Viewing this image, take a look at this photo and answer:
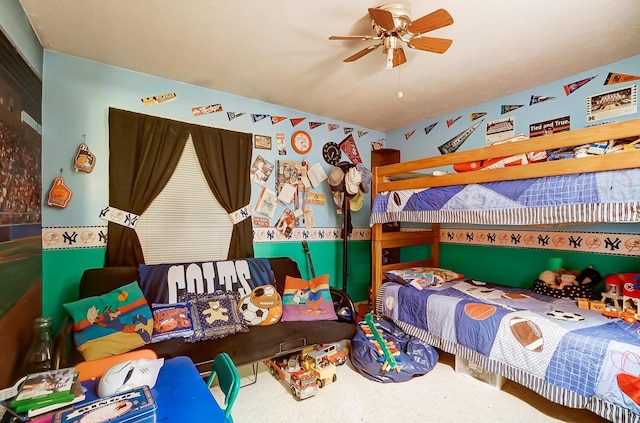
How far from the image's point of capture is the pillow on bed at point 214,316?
6.84 ft

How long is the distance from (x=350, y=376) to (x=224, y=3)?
275 cm

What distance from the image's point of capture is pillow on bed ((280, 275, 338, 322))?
8.21 feet

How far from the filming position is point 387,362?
2340mm

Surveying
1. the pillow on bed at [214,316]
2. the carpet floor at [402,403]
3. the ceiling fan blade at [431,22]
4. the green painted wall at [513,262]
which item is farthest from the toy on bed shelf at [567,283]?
the pillow on bed at [214,316]

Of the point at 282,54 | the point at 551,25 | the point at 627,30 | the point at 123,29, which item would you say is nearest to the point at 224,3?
the point at 282,54

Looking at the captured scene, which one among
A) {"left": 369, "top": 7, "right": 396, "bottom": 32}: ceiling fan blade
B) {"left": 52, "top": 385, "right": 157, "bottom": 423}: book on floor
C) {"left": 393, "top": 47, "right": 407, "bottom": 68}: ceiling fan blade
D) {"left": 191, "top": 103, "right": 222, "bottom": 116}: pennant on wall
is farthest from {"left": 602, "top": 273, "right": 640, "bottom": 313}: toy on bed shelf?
{"left": 191, "top": 103, "right": 222, "bottom": 116}: pennant on wall

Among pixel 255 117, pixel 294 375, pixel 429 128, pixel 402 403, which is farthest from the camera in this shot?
pixel 429 128

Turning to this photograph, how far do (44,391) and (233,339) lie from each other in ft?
3.83

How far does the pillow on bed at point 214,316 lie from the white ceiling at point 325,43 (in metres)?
1.87

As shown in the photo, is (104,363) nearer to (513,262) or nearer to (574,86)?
(513,262)

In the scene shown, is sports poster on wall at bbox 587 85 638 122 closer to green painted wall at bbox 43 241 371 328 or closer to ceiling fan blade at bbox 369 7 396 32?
ceiling fan blade at bbox 369 7 396 32

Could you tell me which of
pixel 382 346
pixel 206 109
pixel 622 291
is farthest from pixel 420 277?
pixel 206 109

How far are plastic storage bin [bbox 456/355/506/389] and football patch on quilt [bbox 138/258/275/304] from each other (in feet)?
5.67

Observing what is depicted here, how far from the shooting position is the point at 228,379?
122cm
